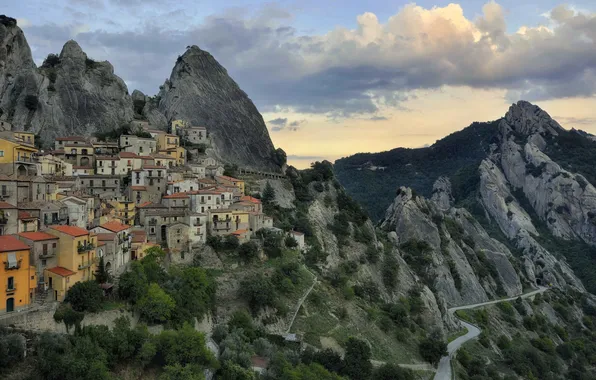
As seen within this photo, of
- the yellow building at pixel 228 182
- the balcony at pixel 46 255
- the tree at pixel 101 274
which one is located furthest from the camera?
the yellow building at pixel 228 182

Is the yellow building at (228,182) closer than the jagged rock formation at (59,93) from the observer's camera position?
Yes

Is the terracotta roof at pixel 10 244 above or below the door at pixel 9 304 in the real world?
above

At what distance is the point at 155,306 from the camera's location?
39.8 m

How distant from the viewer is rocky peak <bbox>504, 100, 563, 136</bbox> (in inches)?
7338

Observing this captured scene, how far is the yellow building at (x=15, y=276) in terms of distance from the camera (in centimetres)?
3252

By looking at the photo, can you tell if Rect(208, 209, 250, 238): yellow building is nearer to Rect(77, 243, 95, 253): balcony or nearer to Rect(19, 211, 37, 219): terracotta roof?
Rect(77, 243, 95, 253): balcony

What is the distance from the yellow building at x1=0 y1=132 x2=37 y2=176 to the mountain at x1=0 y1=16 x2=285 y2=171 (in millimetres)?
31126

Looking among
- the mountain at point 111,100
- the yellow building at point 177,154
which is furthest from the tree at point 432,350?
the mountain at point 111,100

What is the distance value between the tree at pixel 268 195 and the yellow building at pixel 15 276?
4495 centimetres

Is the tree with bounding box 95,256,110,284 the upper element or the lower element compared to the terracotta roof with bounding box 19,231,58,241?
lower

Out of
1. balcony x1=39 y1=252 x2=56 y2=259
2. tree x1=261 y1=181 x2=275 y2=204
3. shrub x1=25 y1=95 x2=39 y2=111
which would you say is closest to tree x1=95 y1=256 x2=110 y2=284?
balcony x1=39 y1=252 x2=56 y2=259

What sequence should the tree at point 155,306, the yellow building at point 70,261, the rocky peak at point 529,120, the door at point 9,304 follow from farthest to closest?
the rocky peak at point 529,120 → the tree at point 155,306 → the yellow building at point 70,261 → the door at point 9,304

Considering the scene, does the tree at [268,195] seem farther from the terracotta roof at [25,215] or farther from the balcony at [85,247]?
the terracotta roof at [25,215]

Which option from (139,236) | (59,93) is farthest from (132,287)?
(59,93)
